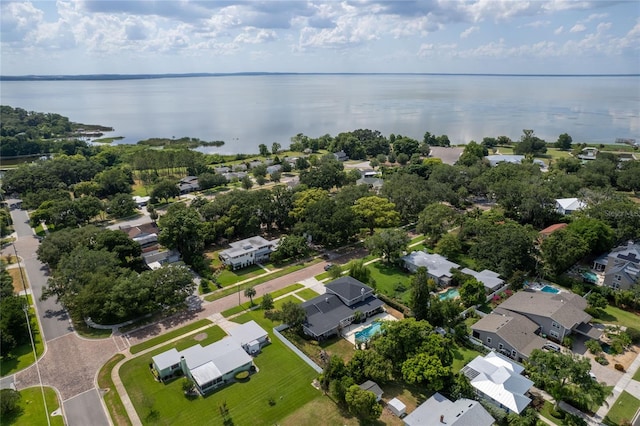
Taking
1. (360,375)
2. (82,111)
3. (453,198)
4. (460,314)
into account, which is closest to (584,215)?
(453,198)

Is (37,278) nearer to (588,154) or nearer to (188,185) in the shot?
(188,185)

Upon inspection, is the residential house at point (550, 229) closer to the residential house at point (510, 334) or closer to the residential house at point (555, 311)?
the residential house at point (555, 311)

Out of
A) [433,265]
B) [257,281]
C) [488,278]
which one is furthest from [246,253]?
[488,278]

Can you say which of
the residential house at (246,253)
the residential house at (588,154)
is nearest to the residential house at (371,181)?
the residential house at (246,253)

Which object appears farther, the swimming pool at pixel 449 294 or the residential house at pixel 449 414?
the swimming pool at pixel 449 294

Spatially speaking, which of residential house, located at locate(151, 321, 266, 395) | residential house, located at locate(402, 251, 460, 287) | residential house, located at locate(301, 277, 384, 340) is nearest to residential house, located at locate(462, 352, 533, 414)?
residential house, located at locate(301, 277, 384, 340)
